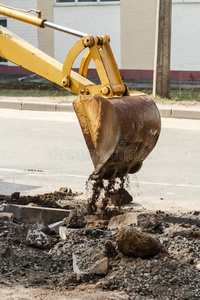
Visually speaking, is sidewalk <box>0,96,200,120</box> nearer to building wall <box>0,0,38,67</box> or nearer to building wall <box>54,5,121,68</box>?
building wall <box>54,5,121,68</box>

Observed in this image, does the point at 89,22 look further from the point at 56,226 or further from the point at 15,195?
the point at 56,226

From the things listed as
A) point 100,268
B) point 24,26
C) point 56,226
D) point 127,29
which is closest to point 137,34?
point 127,29

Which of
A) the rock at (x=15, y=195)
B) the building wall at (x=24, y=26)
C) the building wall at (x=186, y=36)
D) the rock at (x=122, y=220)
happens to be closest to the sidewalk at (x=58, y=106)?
the building wall at (x=186, y=36)

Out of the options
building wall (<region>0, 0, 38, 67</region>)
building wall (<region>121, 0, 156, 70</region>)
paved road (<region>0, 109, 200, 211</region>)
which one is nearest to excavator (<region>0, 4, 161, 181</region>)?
paved road (<region>0, 109, 200, 211</region>)

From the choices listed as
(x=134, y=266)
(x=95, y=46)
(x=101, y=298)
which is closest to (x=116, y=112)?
(x=95, y=46)

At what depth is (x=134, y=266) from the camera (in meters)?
4.99

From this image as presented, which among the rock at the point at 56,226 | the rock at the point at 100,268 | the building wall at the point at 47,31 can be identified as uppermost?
the building wall at the point at 47,31

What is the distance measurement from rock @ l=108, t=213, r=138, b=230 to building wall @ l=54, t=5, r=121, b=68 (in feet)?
58.5

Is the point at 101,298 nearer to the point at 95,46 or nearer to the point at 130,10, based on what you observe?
the point at 95,46

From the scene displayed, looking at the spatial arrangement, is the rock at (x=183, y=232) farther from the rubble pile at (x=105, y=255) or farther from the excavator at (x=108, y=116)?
the excavator at (x=108, y=116)

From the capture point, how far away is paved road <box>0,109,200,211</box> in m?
8.12

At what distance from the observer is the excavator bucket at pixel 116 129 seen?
574 cm

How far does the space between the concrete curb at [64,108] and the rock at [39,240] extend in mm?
9560

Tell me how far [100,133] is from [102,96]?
0.35 metres
